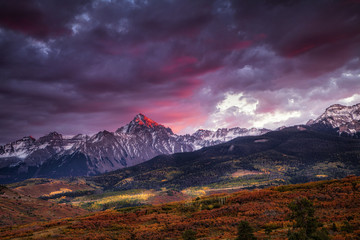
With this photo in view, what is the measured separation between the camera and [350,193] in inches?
2825

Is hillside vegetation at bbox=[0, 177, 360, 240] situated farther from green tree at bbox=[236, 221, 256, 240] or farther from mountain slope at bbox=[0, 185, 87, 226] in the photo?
mountain slope at bbox=[0, 185, 87, 226]

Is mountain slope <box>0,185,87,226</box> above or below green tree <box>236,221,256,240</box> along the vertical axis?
below

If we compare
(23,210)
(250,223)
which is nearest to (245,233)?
(250,223)

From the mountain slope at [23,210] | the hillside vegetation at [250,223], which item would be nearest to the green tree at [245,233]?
the hillside vegetation at [250,223]

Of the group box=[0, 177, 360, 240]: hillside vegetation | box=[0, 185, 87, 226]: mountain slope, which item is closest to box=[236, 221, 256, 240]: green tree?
box=[0, 177, 360, 240]: hillside vegetation

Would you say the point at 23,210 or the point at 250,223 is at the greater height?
the point at 250,223

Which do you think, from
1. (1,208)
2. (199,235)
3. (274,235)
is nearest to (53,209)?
(1,208)

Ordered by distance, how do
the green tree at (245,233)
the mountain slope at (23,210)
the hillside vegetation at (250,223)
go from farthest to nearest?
the mountain slope at (23,210) → the hillside vegetation at (250,223) → the green tree at (245,233)

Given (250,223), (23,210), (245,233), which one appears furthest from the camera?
(23,210)

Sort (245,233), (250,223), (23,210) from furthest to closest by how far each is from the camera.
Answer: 1. (23,210)
2. (250,223)
3. (245,233)

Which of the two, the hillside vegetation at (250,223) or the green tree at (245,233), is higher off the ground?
the green tree at (245,233)

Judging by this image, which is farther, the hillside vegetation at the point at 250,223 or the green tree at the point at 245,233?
A: the hillside vegetation at the point at 250,223

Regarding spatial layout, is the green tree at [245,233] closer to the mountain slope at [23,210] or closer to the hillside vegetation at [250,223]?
the hillside vegetation at [250,223]

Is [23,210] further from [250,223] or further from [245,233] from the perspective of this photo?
[245,233]
